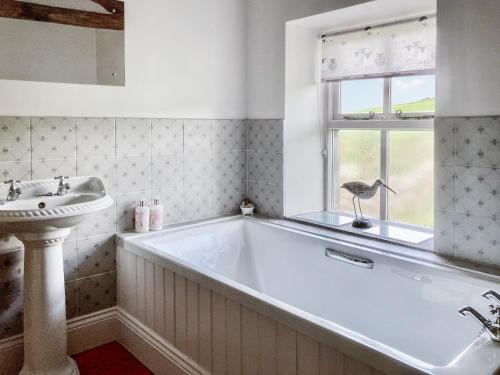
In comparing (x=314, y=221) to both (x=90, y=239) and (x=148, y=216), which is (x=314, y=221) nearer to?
(x=148, y=216)

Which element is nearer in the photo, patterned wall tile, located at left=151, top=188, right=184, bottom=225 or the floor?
the floor

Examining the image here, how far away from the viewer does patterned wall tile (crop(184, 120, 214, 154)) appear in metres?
2.91

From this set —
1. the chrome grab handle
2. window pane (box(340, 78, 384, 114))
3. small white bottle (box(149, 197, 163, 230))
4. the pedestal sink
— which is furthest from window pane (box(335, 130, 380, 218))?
the pedestal sink

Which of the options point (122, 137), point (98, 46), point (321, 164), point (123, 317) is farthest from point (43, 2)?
point (321, 164)

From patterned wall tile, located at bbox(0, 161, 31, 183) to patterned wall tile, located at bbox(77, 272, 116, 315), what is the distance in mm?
683

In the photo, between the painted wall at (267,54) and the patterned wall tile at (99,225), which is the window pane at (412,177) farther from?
the patterned wall tile at (99,225)

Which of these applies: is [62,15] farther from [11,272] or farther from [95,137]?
[11,272]

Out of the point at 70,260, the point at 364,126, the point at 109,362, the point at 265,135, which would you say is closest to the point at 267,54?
the point at 265,135

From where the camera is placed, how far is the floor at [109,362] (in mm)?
2354

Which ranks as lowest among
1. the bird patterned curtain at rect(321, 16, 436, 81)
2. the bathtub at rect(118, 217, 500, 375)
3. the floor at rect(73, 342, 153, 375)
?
the floor at rect(73, 342, 153, 375)

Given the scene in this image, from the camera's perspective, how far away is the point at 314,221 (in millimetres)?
2908

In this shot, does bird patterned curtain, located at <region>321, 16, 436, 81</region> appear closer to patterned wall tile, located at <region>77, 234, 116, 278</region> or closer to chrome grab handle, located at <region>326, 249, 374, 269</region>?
chrome grab handle, located at <region>326, 249, 374, 269</region>

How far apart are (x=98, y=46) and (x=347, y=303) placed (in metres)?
2.01

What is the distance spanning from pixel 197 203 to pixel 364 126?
4.08ft
